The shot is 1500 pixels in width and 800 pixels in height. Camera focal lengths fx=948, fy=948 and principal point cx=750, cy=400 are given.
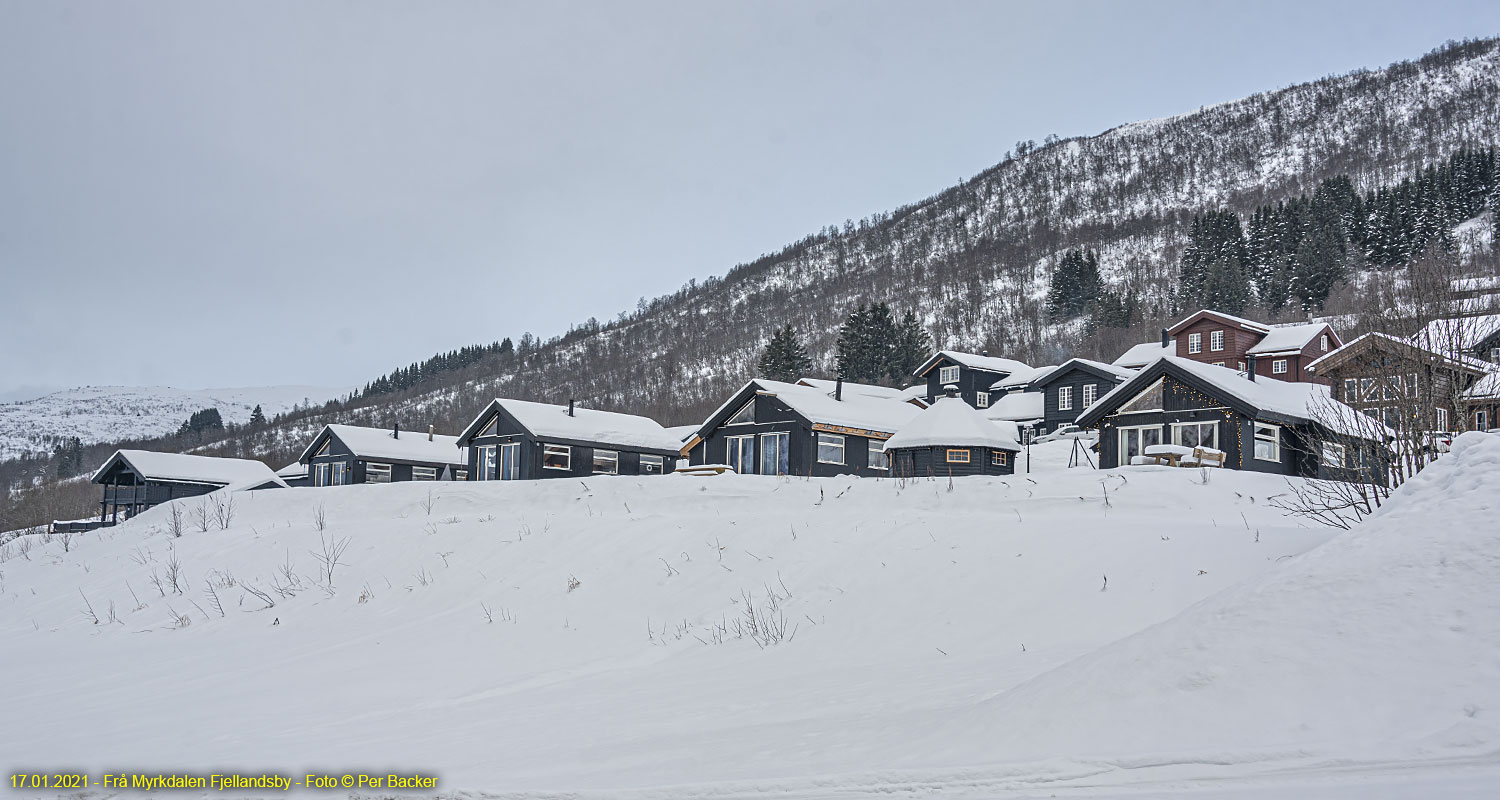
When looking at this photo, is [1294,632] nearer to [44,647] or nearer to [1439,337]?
[1439,337]

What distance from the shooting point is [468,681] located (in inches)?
447

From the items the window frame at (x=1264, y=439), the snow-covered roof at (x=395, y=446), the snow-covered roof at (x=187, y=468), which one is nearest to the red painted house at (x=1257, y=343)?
the window frame at (x=1264, y=439)

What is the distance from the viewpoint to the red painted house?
58.2 m

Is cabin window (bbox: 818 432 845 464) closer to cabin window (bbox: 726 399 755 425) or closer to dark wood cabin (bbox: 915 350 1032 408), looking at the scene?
cabin window (bbox: 726 399 755 425)

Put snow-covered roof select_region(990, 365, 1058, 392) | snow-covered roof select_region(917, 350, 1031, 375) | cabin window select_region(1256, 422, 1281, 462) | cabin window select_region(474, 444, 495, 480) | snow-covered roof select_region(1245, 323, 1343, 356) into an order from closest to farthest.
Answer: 1. cabin window select_region(1256, 422, 1281, 462)
2. cabin window select_region(474, 444, 495, 480)
3. snow-covered roof select_region(1245, 323, 1343, 356)
4. snow-covered roof select_region(990, 365, 1058, 392)
5. snow-covered roof select_region(917, 350, 1031, 375)

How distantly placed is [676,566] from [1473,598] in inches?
428

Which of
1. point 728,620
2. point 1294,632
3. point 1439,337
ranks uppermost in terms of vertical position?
point 1439,337

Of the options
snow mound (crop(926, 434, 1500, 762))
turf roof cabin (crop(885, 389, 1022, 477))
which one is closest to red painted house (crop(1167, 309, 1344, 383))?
turf roof cabin (crop(885, 389, 1022, 477))

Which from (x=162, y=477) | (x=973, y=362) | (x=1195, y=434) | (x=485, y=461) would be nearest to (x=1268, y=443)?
(x=1195, y=434)

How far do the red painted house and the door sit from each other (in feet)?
132

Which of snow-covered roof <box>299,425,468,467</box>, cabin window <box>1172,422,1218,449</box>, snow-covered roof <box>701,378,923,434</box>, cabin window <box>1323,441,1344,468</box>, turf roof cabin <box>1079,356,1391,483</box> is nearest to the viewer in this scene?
cabin window <box>1323,441,1344,468</box>

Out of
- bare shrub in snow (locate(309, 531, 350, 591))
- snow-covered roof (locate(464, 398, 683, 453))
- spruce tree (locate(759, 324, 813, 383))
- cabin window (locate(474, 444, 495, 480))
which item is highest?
spruce tree (locate(759, 324, 813, 383))

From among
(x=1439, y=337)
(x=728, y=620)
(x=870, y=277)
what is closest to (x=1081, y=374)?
(x=1439, y=337)

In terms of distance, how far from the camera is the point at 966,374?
2751 inches
